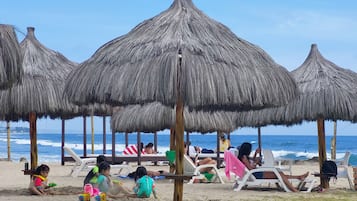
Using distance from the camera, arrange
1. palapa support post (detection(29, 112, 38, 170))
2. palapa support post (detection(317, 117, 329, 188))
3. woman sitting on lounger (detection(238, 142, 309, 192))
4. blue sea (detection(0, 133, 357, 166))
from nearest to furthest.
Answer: woman sitting on lounger (detection(238, 142, 309, 192)) → palapa support post (detection(29, 112, 38, 170)) → palapa support post (detection(317, 117, 329, 188)) → blue sea (detection(0, 133, 357, 166))

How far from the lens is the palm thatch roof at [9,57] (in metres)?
8.20

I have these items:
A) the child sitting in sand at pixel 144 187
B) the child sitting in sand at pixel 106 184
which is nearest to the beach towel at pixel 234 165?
the child sitting in sand at pixel 144 187

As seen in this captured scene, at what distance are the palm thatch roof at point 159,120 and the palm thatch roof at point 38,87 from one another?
4.77m

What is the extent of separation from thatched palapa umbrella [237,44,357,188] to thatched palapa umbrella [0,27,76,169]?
3754mm

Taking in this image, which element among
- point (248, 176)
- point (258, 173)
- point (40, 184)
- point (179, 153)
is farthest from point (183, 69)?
point (258, 173)

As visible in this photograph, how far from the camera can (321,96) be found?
11648mm

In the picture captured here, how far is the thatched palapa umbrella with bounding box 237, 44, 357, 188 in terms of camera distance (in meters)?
11.6

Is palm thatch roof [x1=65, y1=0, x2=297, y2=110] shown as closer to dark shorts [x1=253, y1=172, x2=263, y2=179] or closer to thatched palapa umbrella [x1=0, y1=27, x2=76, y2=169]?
thatched palapa umbrella [x1=0, y1=27, x2=76, y2=169]

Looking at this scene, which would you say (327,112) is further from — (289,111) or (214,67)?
(214,67)

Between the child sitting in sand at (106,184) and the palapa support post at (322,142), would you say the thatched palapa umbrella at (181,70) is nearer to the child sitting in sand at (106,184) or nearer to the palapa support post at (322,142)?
the child sitting in sand at (106,184)

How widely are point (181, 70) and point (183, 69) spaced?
25 mm

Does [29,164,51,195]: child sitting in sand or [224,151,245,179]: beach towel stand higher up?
[224,151,245,179]: beach towel

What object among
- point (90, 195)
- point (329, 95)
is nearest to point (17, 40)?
point (90, 195)

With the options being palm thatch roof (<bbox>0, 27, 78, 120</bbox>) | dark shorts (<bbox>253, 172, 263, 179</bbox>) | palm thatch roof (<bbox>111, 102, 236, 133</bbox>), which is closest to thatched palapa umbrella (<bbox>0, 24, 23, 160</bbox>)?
palm thatch roof (<bbox>0, 27, 78, 120</bbox>)
